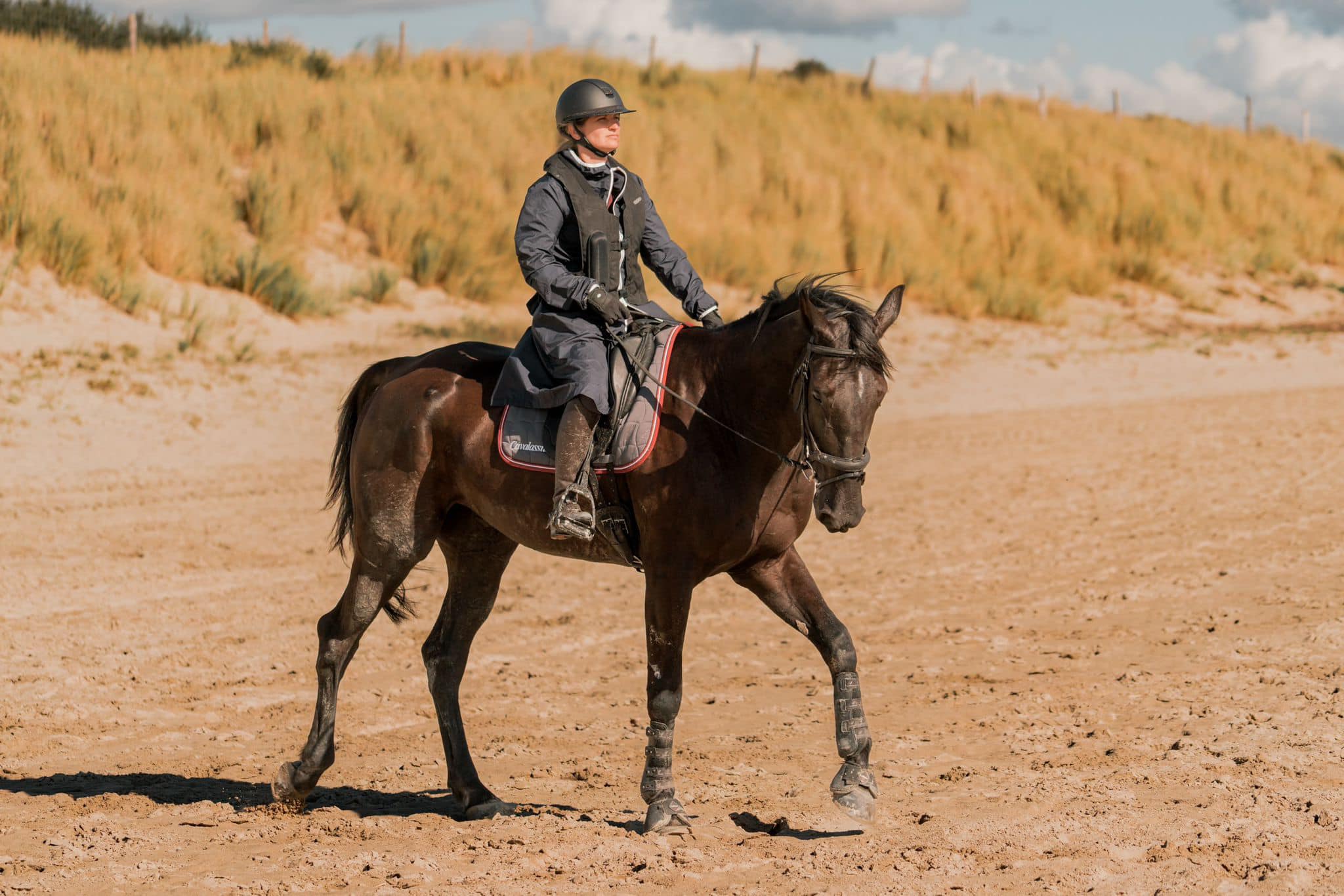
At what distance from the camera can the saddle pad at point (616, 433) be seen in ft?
17.2

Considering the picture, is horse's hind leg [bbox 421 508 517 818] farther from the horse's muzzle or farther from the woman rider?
the horse's muzzle

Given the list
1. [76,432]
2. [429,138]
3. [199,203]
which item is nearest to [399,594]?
[76,432]

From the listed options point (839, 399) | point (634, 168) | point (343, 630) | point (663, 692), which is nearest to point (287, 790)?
point (343, 630)

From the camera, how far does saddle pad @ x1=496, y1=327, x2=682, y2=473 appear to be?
5.25 meters

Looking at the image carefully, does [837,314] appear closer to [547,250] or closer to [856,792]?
[547,250]

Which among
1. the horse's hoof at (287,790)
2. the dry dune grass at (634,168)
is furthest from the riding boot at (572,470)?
the dry dune grass at (634,168)

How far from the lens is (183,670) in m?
7.66

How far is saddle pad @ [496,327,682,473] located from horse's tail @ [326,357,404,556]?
3.09ft

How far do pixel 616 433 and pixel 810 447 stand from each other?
2.84 feet

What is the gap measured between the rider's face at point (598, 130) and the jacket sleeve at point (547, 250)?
23cm

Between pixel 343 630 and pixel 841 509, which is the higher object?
pixel 841 509

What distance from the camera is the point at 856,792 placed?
204 inches

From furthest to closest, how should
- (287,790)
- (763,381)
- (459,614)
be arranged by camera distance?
(459,614) → (287,790) → (763,381)

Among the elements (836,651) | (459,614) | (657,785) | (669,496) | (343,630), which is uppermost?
(669,496)
